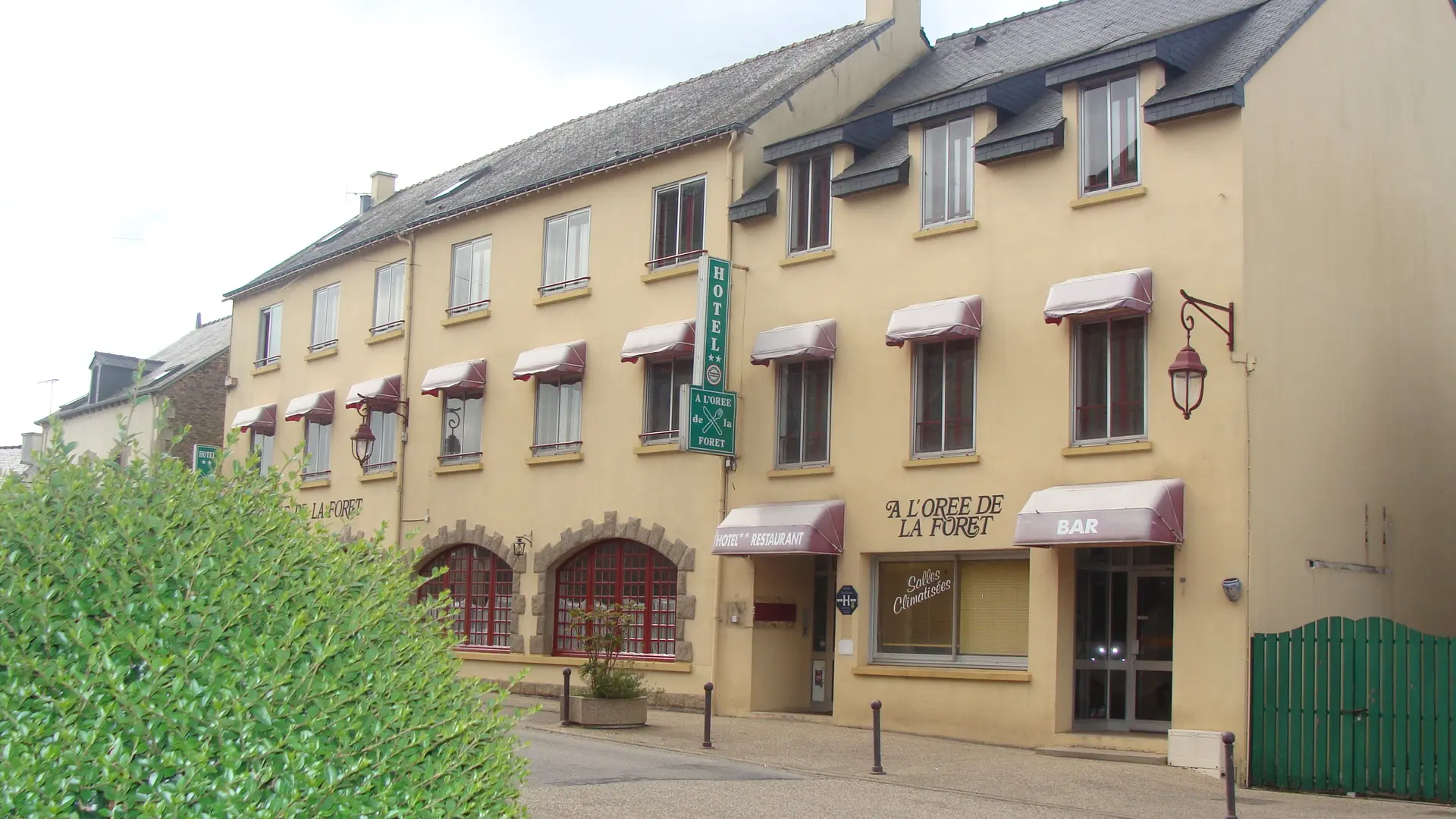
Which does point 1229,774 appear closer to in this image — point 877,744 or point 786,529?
point 877,744

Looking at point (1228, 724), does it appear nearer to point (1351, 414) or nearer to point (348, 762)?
point (1351, 414)

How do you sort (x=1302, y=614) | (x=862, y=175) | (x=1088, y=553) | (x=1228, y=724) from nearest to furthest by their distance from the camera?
(x=1228, y=724) < (x=1302, y=614) < (x=1088, y=553) < (x=862, y=175)

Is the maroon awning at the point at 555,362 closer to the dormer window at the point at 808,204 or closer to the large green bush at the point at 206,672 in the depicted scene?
the dormer window at the point at 808,204

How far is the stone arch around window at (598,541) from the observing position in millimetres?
23844

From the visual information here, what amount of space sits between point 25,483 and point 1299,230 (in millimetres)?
17091

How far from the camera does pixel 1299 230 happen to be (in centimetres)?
1875

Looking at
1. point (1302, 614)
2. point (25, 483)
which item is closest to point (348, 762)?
point (25, 483)

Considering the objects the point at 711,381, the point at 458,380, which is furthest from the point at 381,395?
the point at 711,381

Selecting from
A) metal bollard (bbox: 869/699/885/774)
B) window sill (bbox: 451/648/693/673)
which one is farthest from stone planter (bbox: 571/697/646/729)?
metal bollard (bbox: 869/699/885/774)

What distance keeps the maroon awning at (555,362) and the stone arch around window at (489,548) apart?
3.41 meters

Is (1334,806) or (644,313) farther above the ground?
(644,313)

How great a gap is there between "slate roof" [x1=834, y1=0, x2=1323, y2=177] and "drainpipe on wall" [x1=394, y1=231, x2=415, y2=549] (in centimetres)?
1115

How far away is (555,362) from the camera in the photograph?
26.1 metres

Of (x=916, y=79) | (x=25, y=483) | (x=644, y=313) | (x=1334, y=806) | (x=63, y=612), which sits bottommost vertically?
(x=1334, y=806)
